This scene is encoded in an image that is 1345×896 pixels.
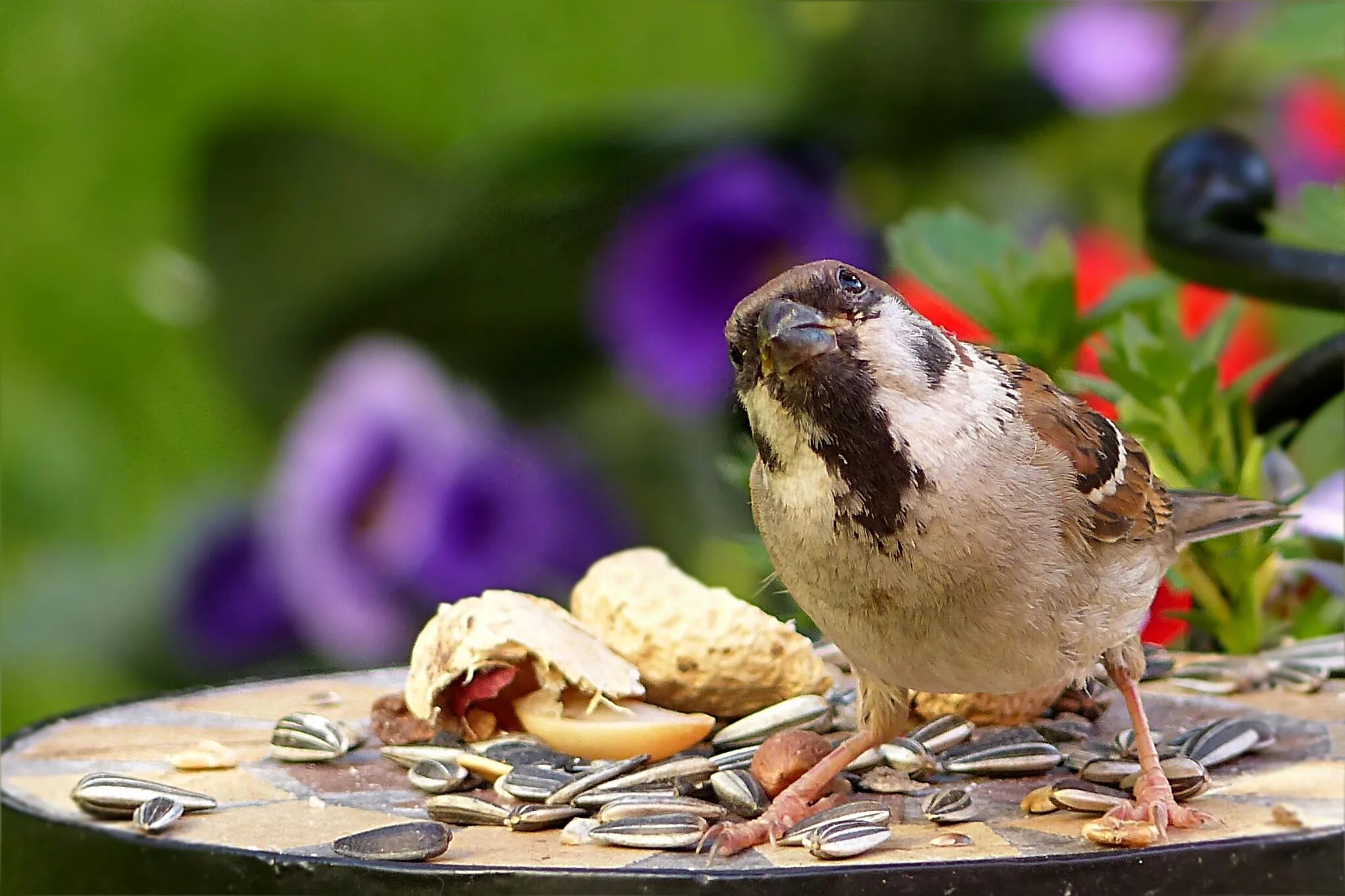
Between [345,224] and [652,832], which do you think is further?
[345,224]

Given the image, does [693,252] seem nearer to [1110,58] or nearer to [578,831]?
[1110,58]

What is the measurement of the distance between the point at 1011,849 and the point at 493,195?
38.7 inches

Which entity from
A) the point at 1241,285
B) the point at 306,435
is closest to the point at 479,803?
the point at 1241,285

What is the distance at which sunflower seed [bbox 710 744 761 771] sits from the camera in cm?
67

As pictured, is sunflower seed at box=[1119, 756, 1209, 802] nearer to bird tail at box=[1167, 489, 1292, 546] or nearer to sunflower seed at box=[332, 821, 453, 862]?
bird tail at box=[1167, 489, 1292, 546]

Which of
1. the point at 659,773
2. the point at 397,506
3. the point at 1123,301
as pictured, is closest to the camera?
the point at 659,773

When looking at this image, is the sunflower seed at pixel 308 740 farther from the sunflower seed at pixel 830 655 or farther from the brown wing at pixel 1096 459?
the brown wing at pixel 1096 459

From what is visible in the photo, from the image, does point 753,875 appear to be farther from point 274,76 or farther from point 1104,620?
point 274,76

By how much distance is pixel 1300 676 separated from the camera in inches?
32.6

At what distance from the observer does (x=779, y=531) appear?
622 millimetres

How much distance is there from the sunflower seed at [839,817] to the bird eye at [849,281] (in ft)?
0.67

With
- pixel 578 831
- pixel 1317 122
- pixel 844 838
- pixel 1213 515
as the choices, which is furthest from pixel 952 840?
pixel 1317 122

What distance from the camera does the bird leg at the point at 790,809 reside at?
1.90ft

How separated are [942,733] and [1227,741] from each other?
132 mm
